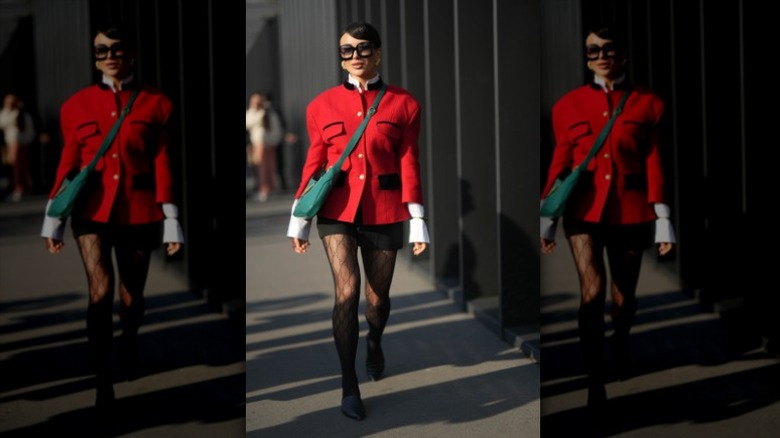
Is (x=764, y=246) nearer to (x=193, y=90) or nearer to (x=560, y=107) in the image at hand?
(x=560, y=107)

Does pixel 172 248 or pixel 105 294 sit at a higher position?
pixel 172 248

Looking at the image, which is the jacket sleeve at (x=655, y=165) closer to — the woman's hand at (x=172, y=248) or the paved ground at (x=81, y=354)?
the paved ground at (x=81, y=354)

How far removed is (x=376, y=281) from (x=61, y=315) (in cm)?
→ 221

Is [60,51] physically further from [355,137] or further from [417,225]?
[417,225]

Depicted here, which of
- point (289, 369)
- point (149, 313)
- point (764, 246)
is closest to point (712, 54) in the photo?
point (764, 246)

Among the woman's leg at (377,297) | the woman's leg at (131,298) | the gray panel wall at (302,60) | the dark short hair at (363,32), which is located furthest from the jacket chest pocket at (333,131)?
the gray panel wall at (302,60)

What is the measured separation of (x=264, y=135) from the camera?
19891 mm

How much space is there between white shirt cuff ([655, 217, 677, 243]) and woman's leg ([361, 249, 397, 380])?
6.59 ft

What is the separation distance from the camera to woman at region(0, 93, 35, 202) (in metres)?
4.73

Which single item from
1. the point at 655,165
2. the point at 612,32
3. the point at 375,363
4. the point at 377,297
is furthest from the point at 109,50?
the point at 375,363

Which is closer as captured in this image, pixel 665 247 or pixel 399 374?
pixel 665 247

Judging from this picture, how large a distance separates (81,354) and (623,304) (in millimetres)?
2129

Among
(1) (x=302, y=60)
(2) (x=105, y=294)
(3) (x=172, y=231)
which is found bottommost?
(2) (x=105, y=294)

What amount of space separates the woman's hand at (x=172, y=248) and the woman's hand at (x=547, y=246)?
1455 millimetres
